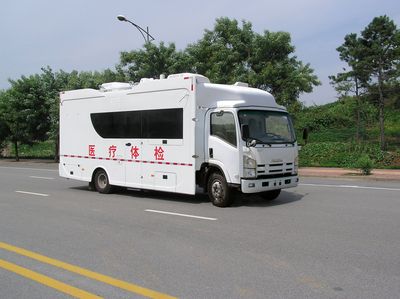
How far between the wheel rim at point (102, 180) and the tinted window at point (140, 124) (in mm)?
1234

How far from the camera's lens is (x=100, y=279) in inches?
214

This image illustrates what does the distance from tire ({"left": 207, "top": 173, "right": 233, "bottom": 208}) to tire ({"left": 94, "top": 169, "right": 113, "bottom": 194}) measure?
3889 millimetres

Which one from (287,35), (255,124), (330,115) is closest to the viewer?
(255,124)

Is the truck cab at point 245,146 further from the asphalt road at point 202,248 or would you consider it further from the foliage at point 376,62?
the foliage at point 376,62

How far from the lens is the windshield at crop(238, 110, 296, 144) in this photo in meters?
10.8

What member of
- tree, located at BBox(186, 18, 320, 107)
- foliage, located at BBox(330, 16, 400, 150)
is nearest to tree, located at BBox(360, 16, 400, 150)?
foliage, located at BBox(330, 16, 400, 150)

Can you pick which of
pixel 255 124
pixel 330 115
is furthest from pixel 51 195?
pixel 330 115

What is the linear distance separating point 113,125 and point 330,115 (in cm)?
2484

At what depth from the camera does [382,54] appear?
24.8m

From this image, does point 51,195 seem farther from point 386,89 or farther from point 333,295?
point 386,89

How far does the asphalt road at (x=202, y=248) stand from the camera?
16.8ft

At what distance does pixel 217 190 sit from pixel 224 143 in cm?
114

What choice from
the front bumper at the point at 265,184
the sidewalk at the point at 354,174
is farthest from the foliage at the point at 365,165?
the front bumper at the point at 265,184

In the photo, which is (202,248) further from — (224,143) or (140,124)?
(140,124)
